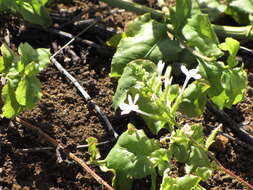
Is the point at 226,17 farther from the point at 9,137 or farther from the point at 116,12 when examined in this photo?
the point at 9,137

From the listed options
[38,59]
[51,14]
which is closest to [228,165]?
[38,59]

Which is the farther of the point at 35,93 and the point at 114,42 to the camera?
the point at 114,42

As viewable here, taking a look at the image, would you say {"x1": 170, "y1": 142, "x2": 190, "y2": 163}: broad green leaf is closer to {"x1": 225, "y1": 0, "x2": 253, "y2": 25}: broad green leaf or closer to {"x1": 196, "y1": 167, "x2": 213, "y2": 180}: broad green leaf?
{"x1": 196, "y1": 167, "x2": 213, "y2": 180}: broad green leaf

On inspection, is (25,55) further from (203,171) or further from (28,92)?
(203,171)

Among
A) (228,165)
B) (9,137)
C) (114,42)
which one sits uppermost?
(114,42)

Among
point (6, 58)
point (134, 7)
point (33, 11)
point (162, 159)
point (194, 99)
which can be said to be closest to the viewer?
point (162, 159)

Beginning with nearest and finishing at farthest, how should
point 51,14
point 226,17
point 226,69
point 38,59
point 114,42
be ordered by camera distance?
point 38,59
point 226,69
point 114,42
point 51,14
point 226,17

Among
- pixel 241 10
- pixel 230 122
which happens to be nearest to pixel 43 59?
pixel 230 122

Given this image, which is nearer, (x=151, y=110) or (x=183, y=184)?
(x=183, y=184)

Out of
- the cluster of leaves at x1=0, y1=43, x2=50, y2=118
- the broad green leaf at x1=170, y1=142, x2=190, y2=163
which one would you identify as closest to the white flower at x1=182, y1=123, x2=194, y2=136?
the broad green leaf at x1=170, y1=142, x2=190, y2=163
